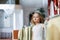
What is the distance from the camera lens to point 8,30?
207cm

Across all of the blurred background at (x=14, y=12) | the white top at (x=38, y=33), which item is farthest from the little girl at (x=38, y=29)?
the blurred background at (x=14, y=12)

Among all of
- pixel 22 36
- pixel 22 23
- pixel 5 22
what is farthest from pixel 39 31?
pixel 5 22

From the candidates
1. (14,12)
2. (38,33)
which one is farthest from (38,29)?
(14,12)

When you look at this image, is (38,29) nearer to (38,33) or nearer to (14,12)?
(38,33)

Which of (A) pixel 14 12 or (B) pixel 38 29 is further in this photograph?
(A) pixel 14 12

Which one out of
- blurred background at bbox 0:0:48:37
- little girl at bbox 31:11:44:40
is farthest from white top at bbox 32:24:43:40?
blurred background at bbox 0:0:48:37

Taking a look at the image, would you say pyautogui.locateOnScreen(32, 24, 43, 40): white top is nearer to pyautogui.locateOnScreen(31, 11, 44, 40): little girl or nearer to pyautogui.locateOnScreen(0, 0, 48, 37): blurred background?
pyautogui.locateOnScreen(31, 11, 44, 40): little girl

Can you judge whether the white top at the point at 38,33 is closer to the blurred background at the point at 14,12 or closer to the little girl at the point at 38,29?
the little girl at the point at 38,29

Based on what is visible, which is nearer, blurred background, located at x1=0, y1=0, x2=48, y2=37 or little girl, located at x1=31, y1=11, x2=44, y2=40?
little girl, located at x1=31, y1=11, x2=44, y2=40

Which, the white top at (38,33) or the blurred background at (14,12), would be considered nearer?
the white top at (38,33)

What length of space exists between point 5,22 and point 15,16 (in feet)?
0.51

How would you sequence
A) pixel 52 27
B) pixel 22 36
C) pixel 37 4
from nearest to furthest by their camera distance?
pixel 52 27 → pixel 22 36 → pixel 37 4

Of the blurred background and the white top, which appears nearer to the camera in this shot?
the white top

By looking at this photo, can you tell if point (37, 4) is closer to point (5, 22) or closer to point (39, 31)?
point (5, 22)
